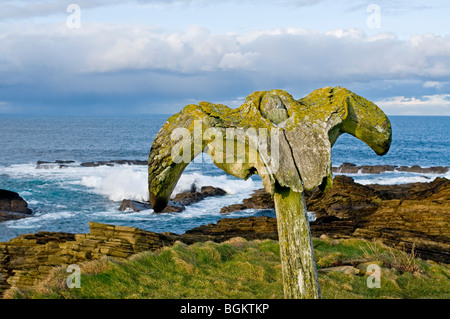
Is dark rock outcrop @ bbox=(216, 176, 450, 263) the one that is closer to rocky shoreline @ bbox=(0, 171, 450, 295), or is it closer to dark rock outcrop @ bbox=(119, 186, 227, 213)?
rocky shoreline @ bbox=(0, 171, 450, 295)

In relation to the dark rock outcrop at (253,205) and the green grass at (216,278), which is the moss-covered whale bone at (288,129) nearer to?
the green grass at (216,278)

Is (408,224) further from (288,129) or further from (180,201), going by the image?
(180,201)

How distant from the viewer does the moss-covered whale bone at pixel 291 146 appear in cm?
609

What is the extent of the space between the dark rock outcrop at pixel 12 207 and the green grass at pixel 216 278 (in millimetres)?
25467

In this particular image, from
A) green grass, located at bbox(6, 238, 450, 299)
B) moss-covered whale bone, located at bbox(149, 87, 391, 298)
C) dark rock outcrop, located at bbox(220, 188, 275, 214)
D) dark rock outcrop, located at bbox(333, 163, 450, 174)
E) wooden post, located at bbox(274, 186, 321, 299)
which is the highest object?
moss-covered whale bone, located at bbox(149, 87, 391, 298)

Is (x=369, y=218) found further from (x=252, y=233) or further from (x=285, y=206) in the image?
(x=285, y=206)

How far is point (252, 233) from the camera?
21.8 metres

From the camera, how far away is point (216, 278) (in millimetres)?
11219

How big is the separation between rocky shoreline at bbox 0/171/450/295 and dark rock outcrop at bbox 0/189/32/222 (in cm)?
1817

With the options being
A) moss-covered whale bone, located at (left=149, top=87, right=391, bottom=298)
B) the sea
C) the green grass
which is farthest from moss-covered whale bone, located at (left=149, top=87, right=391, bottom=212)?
the sea

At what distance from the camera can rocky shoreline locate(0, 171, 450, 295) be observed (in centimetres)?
1378

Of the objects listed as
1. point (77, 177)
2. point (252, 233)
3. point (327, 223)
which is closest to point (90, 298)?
point (252, 233)

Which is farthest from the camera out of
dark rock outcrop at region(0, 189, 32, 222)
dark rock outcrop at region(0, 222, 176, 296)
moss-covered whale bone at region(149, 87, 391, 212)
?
dark rock outcrop at region(0, 189, 32, 222)

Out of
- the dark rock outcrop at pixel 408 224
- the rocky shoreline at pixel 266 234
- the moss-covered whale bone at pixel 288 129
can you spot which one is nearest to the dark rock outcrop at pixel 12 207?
A: the rocky shoreline at pixel 266 234
